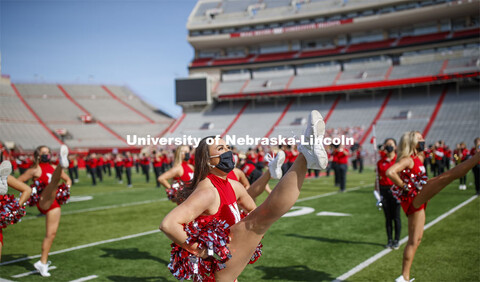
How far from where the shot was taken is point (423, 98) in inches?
1388

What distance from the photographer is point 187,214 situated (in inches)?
106

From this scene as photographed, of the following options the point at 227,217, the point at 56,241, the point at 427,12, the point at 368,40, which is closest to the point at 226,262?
the point at 227,217

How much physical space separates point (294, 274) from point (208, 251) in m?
3.23

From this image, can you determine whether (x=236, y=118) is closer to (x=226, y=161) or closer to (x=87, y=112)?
(x=87, y=112)

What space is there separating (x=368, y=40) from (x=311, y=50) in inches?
232

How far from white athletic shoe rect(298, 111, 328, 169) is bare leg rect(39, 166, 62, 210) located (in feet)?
13.5

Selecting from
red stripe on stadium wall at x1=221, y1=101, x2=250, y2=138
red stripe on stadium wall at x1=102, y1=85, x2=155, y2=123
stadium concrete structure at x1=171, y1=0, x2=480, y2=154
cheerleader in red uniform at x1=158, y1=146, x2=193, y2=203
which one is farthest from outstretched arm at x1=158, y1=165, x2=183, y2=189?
red stripe on stadium wall at x1=102, y1=85, x2=155, y2=123

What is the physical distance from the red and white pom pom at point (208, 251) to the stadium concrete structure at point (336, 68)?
29886mm

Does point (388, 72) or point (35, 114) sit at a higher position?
point (388, 72)

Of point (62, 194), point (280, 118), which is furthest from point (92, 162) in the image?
point (280, 118)

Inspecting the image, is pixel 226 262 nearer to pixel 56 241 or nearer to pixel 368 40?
pixel 56 241

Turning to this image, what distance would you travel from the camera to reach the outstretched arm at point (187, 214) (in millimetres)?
2582

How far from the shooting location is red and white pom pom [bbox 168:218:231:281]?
8.50ft

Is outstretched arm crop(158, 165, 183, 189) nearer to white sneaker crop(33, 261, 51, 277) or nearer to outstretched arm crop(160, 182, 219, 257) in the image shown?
white sneaker crop(33, 261, 51, 277)
